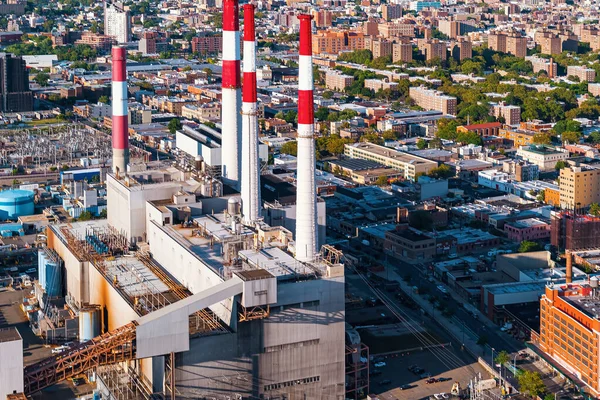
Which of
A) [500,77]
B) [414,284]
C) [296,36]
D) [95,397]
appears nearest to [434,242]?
[414,284]

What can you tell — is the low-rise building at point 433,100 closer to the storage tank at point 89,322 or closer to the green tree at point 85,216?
the green tree at point 85,216

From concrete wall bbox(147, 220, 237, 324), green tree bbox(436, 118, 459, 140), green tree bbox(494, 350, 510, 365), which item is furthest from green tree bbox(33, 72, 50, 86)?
green tree bbox(494, 350, 510, 365)

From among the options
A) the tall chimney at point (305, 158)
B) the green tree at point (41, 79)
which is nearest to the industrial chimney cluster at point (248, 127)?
the tall chimney at point (305, 158)

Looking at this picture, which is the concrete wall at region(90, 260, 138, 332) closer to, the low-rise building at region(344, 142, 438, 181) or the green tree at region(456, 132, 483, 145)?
the low-rise building at region(344, 142, 438, 181)

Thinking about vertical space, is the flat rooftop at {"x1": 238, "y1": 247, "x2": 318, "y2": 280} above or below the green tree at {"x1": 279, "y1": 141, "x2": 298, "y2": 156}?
above

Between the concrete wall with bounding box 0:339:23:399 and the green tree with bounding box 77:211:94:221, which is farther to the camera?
the green tree with bounding box 77:211:94:221

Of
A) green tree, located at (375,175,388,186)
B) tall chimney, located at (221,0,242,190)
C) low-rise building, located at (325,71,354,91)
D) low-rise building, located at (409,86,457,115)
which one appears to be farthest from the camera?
low-rise building, located at (325,71,354,91)

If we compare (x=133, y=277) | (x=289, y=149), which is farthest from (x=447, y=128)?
(x=133, y=277)

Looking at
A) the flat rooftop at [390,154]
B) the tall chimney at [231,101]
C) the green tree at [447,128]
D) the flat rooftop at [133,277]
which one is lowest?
the flat rooftop at [133,277]
